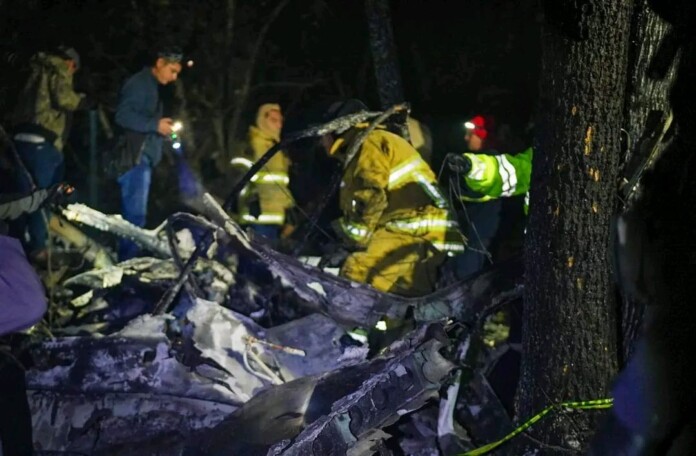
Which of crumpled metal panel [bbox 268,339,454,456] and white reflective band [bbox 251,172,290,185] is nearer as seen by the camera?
crumpled metal panel [bbox 268,339,454,456]

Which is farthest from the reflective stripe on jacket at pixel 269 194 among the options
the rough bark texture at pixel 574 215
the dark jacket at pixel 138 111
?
the rough bark texture at pixel 574 215

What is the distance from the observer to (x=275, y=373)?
427cm

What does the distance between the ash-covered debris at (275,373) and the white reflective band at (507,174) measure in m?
0.90

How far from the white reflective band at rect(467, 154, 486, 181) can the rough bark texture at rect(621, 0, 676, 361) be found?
4.66 feet

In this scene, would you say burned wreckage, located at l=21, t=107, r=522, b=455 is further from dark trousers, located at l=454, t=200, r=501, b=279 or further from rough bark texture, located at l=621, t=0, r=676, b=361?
dark trousers, located at l=454, t=200, r=501, b=279

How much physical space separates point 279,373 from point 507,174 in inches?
81.6

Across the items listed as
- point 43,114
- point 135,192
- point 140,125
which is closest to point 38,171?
point 43,114

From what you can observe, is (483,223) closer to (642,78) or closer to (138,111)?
(642,78)

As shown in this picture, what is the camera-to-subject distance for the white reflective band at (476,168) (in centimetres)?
485

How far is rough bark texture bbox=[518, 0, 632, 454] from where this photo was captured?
331 centimetres

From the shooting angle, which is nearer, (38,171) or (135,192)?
(38,171)

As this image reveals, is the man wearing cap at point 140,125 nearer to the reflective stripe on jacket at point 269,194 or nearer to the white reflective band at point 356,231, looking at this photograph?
the reflective stripe on jacket at point 269,194

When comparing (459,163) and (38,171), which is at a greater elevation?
(459,163)

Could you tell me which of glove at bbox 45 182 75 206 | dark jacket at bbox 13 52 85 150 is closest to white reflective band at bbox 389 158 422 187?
glove at bbox 45 182 75 206
